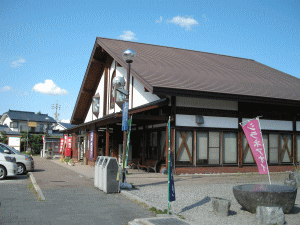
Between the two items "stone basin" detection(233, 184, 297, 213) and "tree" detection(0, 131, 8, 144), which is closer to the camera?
"stone basin" detection(233, 184, 297, 213)

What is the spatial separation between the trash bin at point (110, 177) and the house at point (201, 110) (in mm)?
3403

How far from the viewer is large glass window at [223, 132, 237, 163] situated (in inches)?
661

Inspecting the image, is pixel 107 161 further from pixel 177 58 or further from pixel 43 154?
pixel 43 154

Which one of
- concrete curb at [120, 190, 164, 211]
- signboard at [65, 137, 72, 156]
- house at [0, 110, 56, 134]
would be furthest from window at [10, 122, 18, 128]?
concrete curb at [120, 190, 164, 211]

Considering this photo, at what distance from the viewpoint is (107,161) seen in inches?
423

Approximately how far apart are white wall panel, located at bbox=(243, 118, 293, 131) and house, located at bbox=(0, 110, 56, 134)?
53781 mm

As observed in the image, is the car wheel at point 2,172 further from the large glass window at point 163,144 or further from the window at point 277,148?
the window at point 277,148

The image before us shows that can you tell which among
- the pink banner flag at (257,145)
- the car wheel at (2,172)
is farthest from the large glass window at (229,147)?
the car wheel at (2,172)

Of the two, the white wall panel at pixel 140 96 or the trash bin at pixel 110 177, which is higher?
the white wall panel at pixel 140 96

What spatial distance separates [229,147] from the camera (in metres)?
16.9

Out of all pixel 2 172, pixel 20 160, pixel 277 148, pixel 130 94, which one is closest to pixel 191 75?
pixel 130 94

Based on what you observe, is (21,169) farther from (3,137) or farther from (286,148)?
(3,137)

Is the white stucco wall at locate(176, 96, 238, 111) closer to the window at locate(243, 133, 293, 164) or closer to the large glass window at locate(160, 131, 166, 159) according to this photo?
the large glass window at locate(160, 131, 166, 159)

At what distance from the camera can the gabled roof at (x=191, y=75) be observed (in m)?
15.1
